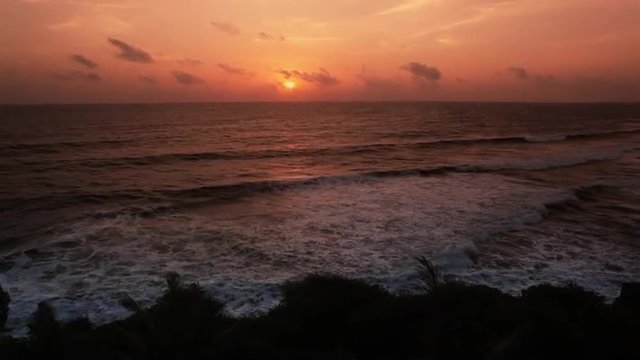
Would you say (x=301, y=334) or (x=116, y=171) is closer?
(x=301, y=334)

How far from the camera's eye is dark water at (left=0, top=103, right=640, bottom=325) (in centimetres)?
1512

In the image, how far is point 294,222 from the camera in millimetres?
22172

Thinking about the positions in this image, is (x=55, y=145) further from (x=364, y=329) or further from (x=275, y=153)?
(x=364, y=329)

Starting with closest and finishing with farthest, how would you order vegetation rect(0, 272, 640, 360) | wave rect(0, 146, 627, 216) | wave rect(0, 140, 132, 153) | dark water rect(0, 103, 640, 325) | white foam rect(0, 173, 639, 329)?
vegetation rect(0, 272, 640, 360) < white foam rect(0, 173, 639, 329) < dark water rect(0, 103, 640, 325) < wave rect(0, 146, 627, 216) < wave rect(0, 140, 132, 153)

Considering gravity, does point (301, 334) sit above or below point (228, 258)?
above

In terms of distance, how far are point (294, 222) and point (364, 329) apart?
13614 mm

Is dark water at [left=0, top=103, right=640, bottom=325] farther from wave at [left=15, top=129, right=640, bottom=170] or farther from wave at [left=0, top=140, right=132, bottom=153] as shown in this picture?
wave at [left=0, top=140, right=132, bottom=153]

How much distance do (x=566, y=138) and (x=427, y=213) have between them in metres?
54.1

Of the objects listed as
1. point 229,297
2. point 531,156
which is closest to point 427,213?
point 229,297

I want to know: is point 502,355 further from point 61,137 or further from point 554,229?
point 61,137

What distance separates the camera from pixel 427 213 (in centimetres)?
2333

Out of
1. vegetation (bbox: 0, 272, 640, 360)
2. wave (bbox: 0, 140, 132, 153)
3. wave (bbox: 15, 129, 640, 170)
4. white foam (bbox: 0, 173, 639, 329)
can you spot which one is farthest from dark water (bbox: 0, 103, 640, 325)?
wave (bbox: 0, 140, 132, 153)

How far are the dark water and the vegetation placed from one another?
13.1 feet

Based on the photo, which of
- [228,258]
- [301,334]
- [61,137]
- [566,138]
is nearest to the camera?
[301,334]
